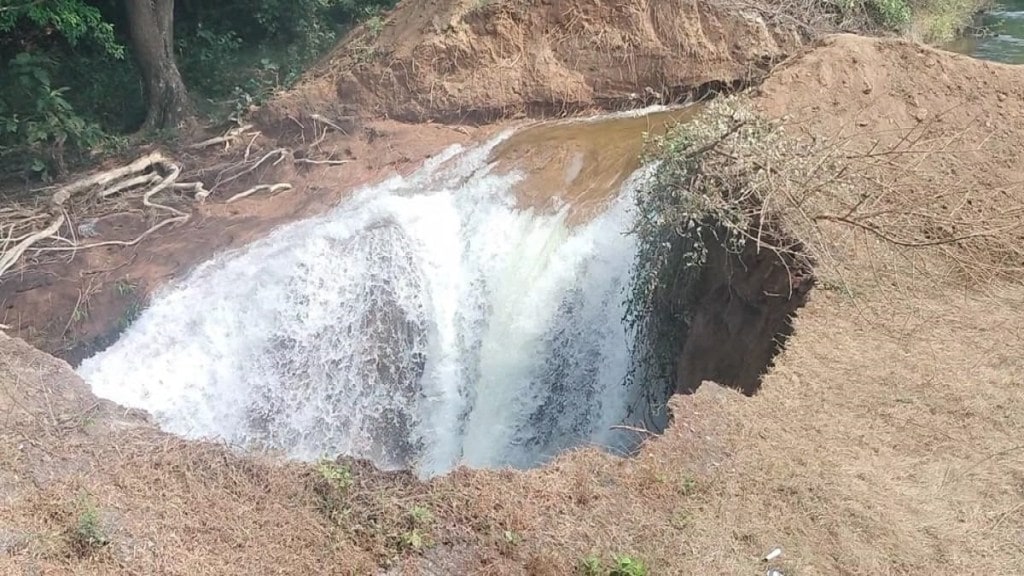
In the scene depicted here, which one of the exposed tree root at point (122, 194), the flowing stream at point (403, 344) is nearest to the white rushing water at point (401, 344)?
the flowing stream at point (403, 344)

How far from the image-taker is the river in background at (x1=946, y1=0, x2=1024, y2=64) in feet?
56.9

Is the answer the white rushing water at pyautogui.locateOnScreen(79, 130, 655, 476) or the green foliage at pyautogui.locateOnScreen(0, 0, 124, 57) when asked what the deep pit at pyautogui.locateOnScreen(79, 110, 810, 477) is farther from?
the green foliage at pyautogui.locateOnScreen(0, 0, 124, 57)

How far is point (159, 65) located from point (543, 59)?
20.9ft

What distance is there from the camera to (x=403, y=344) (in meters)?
10.6

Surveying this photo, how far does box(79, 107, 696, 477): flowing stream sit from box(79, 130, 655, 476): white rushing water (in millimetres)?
16

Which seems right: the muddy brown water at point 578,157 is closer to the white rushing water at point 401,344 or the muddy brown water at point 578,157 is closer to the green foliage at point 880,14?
the white rushing water at point 401,344

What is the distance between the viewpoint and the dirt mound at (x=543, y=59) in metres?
14.5

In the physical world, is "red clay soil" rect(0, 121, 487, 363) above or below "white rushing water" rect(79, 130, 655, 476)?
above

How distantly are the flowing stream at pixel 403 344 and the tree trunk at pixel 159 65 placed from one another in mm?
4957

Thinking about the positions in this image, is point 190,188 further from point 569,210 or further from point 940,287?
point 940,287

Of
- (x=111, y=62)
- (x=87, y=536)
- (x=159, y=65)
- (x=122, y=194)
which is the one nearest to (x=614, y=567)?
(x=87, y=536)

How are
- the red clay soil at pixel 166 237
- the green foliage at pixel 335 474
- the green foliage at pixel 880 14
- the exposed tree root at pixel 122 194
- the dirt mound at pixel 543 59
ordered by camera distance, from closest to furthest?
the green foliage at pixel 335 474 < the red clay soil at pixel 166 237 < the exposed tree root at pixel 122 194 < the dirt mound at pixel 543 59 < the green foliage at pixel 880 14

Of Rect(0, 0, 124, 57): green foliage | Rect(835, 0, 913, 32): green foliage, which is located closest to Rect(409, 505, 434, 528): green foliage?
Rect(0, 0, 124, 57): green foliage

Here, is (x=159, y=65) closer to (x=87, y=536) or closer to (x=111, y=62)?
(x=111, y=62)
